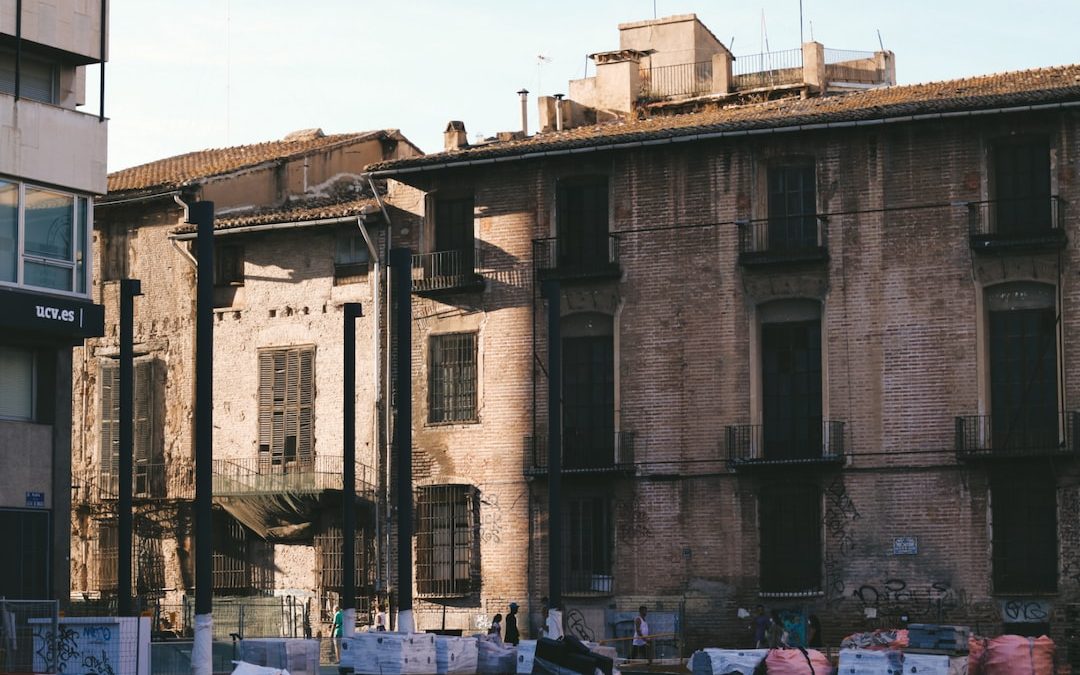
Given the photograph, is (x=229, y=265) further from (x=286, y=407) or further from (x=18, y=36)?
(x=18, y=36)

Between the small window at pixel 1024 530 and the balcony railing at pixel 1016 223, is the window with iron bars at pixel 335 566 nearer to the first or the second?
the small window at pixel 1024 530

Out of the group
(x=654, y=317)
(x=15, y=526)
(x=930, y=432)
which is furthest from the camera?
(x=654, y=317)

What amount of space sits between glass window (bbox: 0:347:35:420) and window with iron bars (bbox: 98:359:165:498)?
12.6 m

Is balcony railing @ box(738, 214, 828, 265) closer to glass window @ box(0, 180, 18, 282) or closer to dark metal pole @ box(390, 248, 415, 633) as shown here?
dark metal pole @ box(390, 248, 415, 633)

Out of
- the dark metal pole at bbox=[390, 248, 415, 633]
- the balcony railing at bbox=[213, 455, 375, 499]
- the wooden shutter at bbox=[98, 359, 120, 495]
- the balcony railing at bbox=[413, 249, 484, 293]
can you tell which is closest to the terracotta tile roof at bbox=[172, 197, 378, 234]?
the balcony railing at bbox=[413, 249, 484, 293]

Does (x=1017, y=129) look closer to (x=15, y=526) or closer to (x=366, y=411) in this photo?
(x=366, y=411)

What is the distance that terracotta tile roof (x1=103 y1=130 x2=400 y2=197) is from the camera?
2007 inches

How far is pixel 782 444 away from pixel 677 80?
16626 mm

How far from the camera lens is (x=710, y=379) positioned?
1726 inches

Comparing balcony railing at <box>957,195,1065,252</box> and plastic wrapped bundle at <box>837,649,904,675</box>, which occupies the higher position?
balcony railing at <box>957,195,1065,252</box>

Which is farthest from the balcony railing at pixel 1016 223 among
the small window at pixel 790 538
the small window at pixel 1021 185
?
the small window at pixel 790 538

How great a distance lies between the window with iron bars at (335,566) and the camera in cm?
4691

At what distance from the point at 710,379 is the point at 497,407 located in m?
5.24

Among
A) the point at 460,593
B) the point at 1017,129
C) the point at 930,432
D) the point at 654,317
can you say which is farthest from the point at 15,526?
the point at 1017,129
